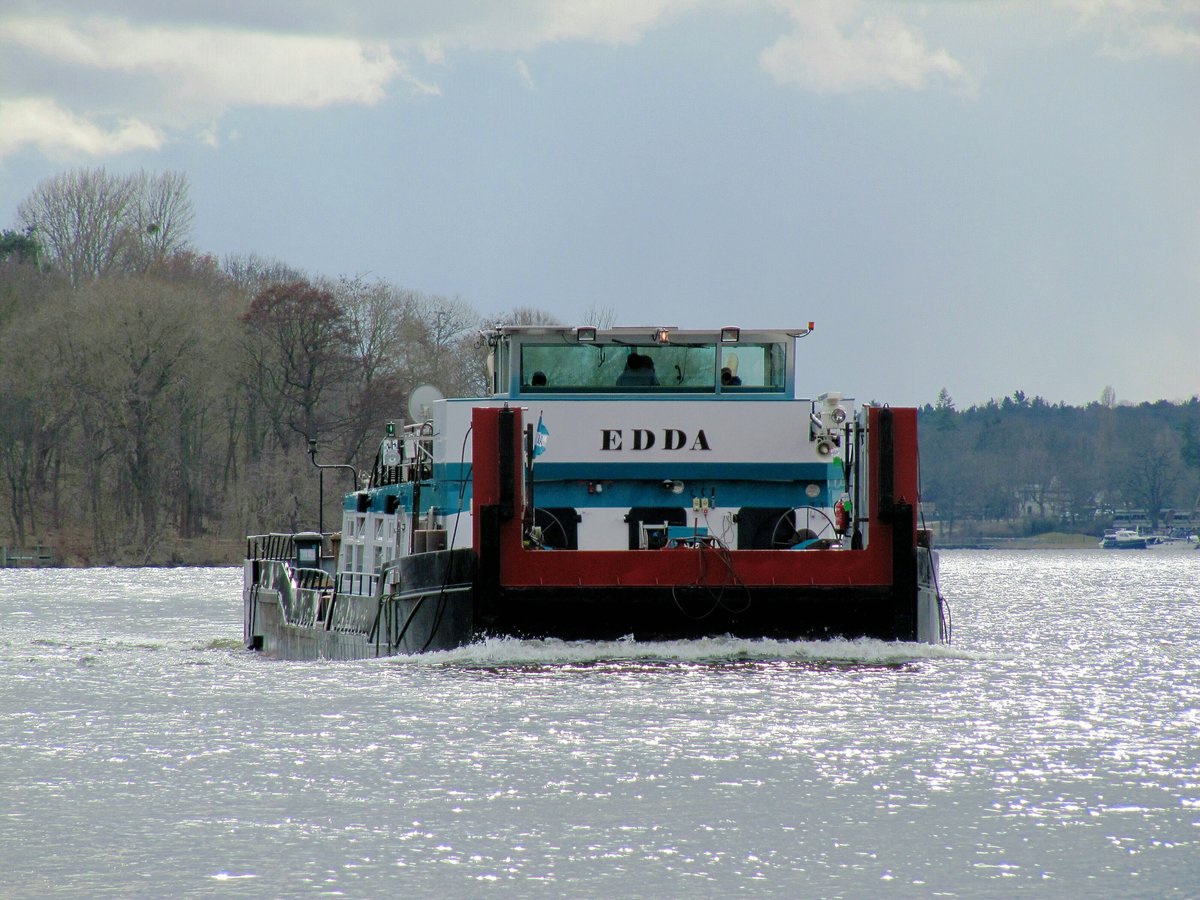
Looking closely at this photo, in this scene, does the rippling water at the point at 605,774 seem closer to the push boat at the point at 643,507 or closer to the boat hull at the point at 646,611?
the boat hull at the point at 646,611

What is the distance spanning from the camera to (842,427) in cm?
2303

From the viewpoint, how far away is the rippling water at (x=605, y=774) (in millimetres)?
12539

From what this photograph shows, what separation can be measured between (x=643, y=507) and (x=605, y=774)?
7081 millimetres

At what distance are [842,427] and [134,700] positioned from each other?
912cm

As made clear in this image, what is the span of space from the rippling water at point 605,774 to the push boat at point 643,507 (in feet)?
1.57

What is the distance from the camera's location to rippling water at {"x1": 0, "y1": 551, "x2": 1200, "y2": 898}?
1254 cm

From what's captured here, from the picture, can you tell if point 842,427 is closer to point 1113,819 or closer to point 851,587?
point 851,587

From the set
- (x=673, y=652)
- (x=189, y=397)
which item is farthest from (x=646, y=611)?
(x=189, y=397)

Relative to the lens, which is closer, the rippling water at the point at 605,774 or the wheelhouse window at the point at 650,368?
the rippling water at the point at 605,774

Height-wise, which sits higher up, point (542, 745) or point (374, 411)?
point (374, 411)

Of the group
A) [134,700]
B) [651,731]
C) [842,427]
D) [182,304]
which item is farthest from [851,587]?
[182,304]

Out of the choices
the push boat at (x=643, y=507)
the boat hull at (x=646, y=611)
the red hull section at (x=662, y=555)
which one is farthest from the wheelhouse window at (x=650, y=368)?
the boat hull at (x=646, y=611)

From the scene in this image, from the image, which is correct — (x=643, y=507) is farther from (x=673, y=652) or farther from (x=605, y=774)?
(x=605, y=774)

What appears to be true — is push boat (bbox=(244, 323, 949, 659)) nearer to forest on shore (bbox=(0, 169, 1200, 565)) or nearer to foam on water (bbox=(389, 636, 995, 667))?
foam on water (bbox=(389, 636, 995, 667))
